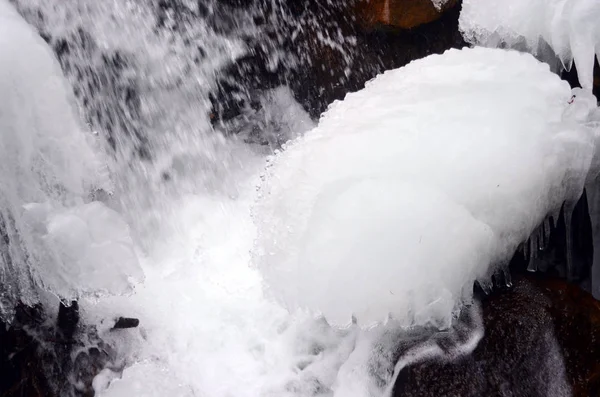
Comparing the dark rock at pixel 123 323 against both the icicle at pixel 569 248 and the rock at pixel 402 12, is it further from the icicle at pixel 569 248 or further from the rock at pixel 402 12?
the rock at pixel 402 12

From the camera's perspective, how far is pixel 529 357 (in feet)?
7.43

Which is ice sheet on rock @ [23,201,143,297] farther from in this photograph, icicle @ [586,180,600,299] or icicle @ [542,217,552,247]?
icicle @ [586,180,600,299]

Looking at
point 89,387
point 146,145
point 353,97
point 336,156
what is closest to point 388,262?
point 336,156

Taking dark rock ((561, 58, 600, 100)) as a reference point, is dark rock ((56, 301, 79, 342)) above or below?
below

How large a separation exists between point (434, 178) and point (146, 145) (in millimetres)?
2202

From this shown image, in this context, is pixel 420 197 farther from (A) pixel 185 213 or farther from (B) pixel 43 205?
(A) pixel 185 213

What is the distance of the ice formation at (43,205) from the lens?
2463mm

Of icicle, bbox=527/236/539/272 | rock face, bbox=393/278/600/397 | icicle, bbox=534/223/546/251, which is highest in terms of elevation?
icicle, bbox=534/223/546/251

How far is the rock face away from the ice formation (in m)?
1.42

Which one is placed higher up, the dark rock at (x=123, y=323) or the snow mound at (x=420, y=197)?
the snow mound at (x=420, y=197)

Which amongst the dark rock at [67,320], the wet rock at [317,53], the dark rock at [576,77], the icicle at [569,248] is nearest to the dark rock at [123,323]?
the dark rock at [67,320]

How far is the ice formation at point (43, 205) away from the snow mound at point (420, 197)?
0.72 meters

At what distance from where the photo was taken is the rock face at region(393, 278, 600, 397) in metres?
2.22

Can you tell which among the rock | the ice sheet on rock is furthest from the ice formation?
the rock
